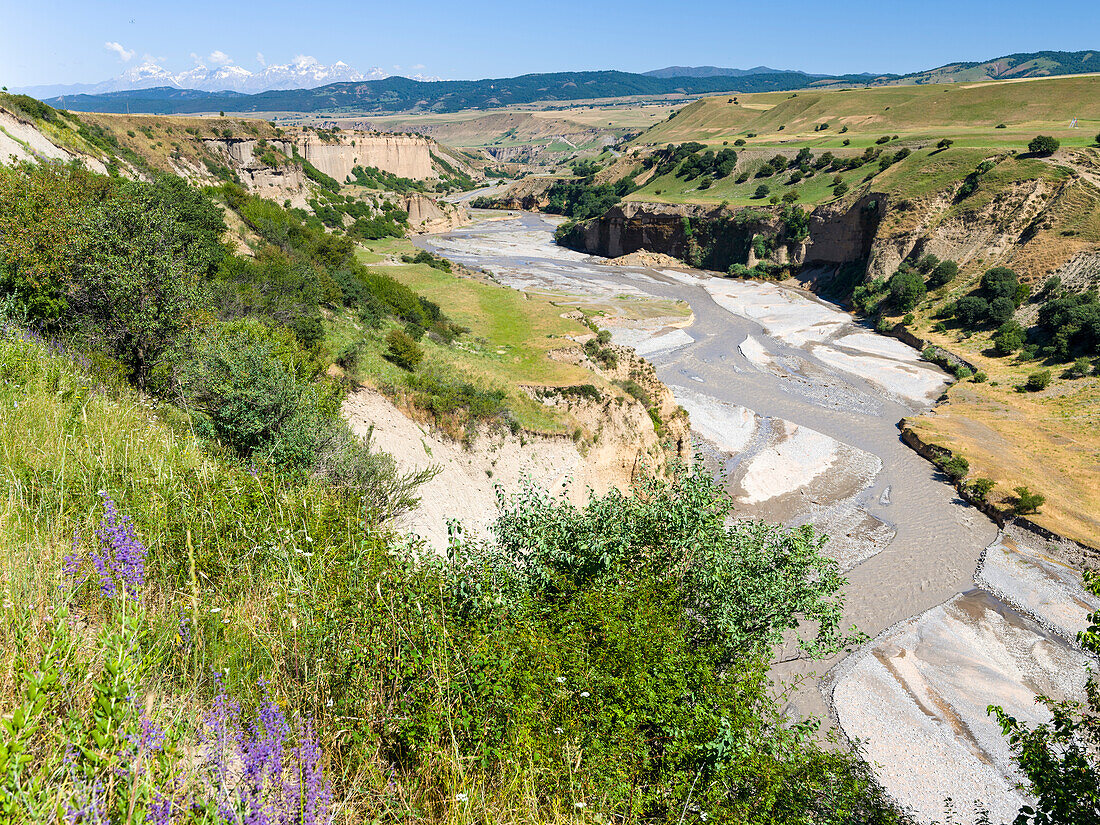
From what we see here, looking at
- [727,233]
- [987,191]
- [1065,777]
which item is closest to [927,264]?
[987,191]

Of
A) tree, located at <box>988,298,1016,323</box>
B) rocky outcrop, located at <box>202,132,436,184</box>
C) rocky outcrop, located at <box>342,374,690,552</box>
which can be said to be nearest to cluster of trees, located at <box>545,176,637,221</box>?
rocky outcrop, located at <box>202,132,436,184</box>

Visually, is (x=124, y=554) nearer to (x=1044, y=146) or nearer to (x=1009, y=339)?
(x=1009, y=339)

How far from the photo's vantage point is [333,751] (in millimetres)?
4449

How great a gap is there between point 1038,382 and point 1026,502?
17.4m

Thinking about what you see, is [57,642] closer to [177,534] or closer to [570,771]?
[177,534]

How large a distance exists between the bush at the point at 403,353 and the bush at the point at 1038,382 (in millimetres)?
40363

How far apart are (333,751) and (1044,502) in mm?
32976

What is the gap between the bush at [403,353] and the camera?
75.2 feet

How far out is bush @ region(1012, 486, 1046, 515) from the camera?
26.2m

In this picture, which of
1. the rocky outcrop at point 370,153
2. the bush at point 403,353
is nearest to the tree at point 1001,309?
the bush at point 403,353

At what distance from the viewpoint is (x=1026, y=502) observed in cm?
2633

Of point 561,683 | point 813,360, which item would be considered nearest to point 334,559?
point 561,683

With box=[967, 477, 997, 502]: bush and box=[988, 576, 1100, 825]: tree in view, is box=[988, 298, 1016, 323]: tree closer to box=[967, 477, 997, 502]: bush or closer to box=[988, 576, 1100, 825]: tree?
box=[967, 477, 997, 502]: bush

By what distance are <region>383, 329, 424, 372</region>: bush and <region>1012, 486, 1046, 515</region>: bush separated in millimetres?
27490
